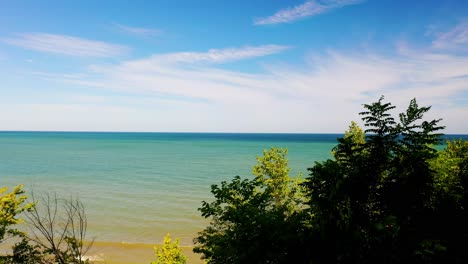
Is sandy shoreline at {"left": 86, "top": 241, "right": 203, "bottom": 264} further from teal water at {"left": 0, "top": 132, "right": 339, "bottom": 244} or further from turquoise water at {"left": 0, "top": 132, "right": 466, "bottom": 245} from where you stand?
teal water at {"left": 0, "top": 132, "right": 339, "bottom": 244}

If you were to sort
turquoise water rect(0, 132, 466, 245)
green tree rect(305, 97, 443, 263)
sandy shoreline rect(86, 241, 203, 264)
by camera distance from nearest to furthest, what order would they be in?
green tree rect(305, 97, 443, 263)
sandy shoreline rect(86, 241, 203, 264)
turquoise water rect(0, 132, 466, 245)

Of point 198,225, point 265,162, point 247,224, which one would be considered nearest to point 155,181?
point 198,225

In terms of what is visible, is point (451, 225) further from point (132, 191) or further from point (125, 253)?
point (132, 191)

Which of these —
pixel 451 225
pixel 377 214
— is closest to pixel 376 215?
pixel 377 214

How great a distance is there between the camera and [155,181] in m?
69.0

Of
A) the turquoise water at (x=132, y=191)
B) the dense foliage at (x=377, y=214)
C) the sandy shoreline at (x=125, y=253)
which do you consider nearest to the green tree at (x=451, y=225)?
the dense foliage at (x=377, y=214)

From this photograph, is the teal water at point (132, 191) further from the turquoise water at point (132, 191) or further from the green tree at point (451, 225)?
the green tree at point (451, 225)

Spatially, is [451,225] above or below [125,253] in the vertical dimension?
above

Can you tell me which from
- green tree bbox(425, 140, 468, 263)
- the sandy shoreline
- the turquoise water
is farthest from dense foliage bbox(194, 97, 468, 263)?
the turquoise water

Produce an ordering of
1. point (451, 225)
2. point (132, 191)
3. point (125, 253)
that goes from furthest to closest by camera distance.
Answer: point (132, 191) → point (125, 253) → point (451, 225)

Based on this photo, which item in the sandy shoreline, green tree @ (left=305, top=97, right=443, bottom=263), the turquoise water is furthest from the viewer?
the turquoise water

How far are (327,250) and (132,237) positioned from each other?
32.6 metres

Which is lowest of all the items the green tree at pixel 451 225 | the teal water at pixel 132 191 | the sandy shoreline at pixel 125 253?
the sandy shoreline at pixel 125 253

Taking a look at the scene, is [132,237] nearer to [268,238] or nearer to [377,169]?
[268,238]
